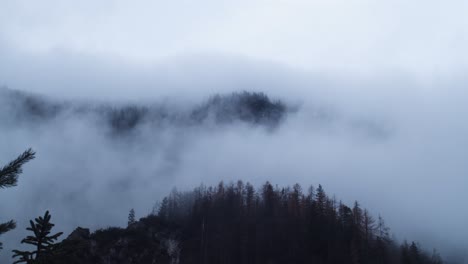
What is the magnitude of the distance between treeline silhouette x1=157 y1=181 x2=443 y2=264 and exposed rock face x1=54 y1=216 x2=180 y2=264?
5184 millimetres

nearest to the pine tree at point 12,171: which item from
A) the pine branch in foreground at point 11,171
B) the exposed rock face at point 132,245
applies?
the pine branch in foreground at point 11,171

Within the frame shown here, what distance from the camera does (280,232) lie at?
5177 inches

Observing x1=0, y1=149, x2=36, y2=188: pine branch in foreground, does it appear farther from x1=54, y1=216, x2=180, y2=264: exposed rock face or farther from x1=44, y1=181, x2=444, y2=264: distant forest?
x1=54, y1=216, x2=180, y2=264: exposed rock face

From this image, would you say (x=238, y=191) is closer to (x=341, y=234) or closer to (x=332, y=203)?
(x=332, y=203)

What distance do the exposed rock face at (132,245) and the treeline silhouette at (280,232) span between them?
5184 millimetres

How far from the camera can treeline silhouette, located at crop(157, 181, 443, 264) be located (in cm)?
11925

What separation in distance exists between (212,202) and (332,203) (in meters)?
44.2

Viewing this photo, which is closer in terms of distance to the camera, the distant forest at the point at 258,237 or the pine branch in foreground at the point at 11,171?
the pine branch in foreground at the point at 11,171

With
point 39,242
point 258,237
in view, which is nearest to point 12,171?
point 39,242

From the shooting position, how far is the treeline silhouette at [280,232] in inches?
4695

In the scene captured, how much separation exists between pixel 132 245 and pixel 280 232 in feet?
155

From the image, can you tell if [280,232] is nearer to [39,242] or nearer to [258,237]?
[258,237]

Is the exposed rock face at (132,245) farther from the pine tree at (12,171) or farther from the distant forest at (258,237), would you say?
the pine tree at (12,171)

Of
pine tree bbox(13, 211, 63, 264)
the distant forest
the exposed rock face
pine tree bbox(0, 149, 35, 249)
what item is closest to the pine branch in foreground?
pine tree bbox(0, 149, 35, 249)
